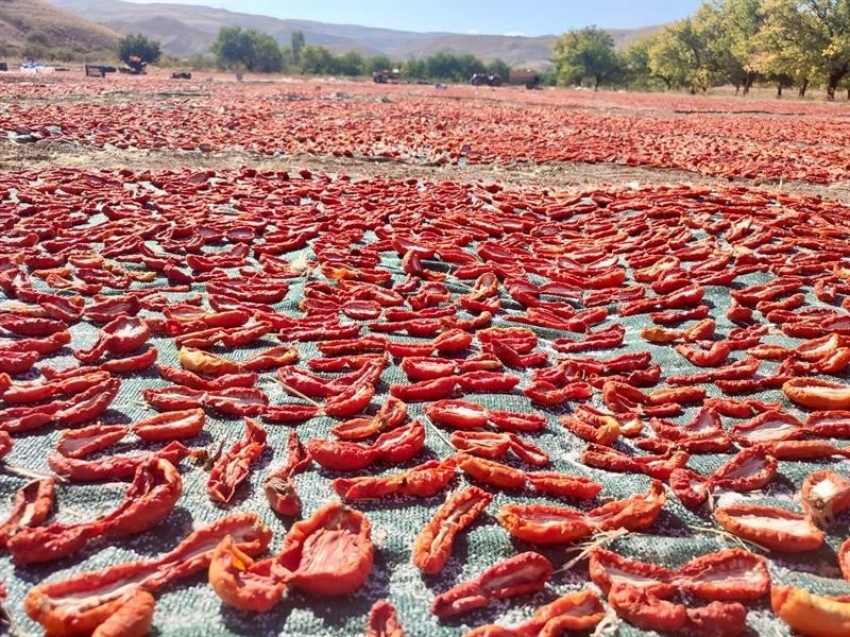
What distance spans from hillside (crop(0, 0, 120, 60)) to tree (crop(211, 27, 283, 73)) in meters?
13.6

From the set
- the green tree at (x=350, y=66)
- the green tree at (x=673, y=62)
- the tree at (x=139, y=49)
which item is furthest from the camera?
the green tree at (x=350, y=66)

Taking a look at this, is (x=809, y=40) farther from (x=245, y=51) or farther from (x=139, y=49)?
(x=245, y=51)

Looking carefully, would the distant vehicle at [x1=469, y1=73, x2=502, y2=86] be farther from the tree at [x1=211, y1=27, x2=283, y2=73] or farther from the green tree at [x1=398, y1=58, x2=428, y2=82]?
the tree at [x1=211, y1=27, x2=283, y2=73]

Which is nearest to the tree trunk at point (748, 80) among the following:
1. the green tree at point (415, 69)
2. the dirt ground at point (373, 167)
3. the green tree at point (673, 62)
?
the green tree at point (673, 62)

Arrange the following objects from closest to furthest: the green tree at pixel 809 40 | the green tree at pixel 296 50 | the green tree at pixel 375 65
A: the green tree at pixel 809 40
the green tree at pixel 375 65
the green tree at pixel 296 50

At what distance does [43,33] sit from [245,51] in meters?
24.3

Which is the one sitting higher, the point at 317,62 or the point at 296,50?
the point at 296,50

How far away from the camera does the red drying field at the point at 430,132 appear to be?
12.9 meters

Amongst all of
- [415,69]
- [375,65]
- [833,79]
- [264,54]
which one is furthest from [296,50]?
[833,79]

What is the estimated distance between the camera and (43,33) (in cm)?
7675

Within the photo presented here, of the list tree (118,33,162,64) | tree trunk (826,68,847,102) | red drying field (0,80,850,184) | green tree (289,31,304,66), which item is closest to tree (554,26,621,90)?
green tree (289,31,304,66)

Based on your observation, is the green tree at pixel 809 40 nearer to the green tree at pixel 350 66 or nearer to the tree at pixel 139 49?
the green tree at pixel 350 66

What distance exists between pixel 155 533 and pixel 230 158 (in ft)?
35.5

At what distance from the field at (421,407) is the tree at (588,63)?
8232 cm
